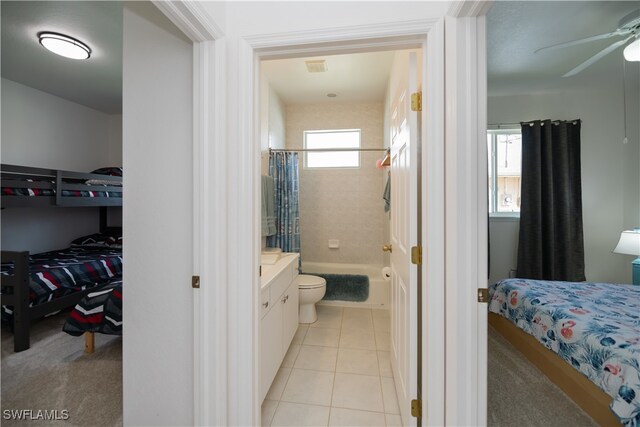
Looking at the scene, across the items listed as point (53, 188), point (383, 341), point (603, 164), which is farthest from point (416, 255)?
point (53, 188)

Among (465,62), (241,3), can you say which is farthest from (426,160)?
(241,3)

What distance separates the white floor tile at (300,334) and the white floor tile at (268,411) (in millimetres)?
742

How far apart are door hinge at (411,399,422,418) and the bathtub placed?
5.97 ft

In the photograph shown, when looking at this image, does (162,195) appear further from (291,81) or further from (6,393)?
(291,81)

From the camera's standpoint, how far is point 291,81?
122 inches

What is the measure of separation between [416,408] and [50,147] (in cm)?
486

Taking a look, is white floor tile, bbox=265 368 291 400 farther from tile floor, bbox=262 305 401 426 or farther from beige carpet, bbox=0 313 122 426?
beige carpet, bbox=0 313 122 426

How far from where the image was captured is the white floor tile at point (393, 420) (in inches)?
58.6

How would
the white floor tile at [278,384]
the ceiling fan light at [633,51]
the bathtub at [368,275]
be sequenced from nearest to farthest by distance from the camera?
the white floor tile at [278,384]
the ceiling fan light at [633,51]
the bathtub at [368,275]

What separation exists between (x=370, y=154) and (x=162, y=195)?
304 centimetres

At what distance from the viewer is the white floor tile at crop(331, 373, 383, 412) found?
1.63 meters

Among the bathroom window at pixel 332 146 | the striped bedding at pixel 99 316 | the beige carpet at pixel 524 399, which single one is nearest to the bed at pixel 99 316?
the striped bedding at pixel 99 316

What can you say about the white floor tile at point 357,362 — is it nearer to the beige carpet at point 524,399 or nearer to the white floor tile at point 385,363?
the white floor tile at point 385,363

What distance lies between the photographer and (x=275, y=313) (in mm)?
1779
